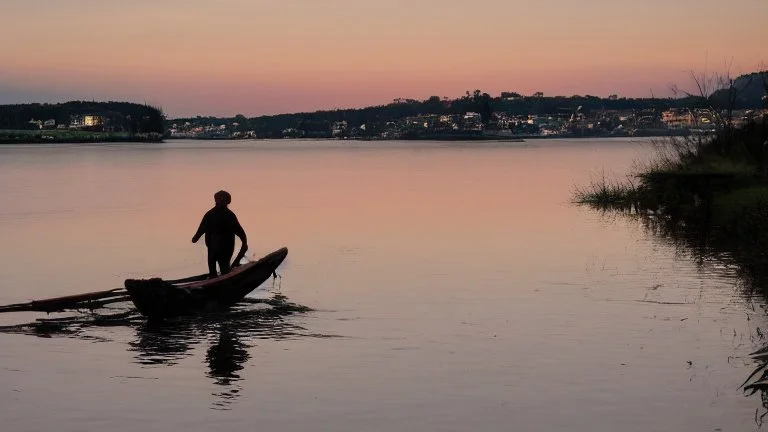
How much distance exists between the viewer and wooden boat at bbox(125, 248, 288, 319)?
1981 centimetres

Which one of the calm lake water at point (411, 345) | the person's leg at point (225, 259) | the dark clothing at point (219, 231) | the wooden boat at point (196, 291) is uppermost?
the dark clothing at point (219, 231)

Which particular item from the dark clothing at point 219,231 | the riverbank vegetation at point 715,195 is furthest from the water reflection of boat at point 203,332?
the riverbank vegetation at point 715,195

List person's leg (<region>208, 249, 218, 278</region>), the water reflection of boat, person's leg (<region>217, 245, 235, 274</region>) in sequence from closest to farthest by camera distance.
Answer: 1. the water reflection of boat
2. person's leg (<region>208, 249, 218, 278</region>)
3. person's leg (<region>217, 245, 235, 274</region>)

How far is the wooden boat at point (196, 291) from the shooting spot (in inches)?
780

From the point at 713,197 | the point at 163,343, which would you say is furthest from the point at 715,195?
the point at 163,343

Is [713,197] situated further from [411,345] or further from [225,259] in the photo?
[411,345]

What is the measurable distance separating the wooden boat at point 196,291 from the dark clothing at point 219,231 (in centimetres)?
46

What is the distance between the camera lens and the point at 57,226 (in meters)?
46.7

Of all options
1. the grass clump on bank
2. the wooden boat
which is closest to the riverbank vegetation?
the grass clump on bank

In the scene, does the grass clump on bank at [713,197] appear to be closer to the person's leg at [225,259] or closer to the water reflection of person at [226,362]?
the person's leg at [225,259]

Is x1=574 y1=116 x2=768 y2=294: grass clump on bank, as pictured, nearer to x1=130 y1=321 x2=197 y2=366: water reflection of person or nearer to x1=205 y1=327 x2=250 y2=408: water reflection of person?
x1=205 y1=327 x2=250 y2=408: water reflection of person

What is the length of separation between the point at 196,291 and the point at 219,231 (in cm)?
147

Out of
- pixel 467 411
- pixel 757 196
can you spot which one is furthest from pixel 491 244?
pixel 467 411

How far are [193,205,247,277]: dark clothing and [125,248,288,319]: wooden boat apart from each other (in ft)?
1.52
